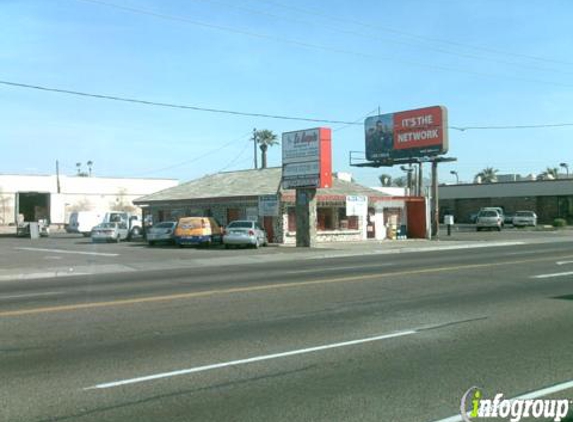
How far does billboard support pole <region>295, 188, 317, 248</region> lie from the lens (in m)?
36.2

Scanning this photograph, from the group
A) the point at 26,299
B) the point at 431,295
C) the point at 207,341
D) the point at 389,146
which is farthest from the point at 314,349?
the point at 389,146

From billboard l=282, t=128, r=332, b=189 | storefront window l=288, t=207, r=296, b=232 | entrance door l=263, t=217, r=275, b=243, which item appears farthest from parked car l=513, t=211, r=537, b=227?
billboard l=282, t=128, r=332, b=189

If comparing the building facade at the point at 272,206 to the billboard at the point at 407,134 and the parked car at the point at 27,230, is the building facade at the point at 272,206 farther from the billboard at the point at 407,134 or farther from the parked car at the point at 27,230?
the parked car at the point at 27,230

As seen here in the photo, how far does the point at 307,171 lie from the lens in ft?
120

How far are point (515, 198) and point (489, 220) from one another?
1832 cm

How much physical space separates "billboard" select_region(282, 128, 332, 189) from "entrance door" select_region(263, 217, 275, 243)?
3759 millimetres

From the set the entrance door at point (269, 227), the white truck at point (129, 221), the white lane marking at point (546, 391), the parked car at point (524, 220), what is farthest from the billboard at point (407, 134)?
the white lane marking at point (546, 391)

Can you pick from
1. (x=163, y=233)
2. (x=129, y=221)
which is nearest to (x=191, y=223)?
(x=163, y=233)

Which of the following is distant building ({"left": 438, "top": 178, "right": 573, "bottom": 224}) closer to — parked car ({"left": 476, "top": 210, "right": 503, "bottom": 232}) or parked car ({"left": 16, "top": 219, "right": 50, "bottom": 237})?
parked car ({"left": 476, "top": 210, "right": 503, "bottom": 232})

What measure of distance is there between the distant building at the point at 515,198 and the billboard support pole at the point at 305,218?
4139 centimetres

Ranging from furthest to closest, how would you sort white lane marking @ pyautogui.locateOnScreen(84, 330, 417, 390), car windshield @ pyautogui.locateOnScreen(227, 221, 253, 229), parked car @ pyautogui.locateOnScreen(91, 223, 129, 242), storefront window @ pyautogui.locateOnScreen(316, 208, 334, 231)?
1. parked car @ pyautogui.locateOnScreen(91, 223, 129, 242)
2. storefront window @ pyautogui.locateOnScreen(316, 208, 334, 231)
3. car windshield @ pyautogui.locateOnScreen(227, 221, 253, 229)
4. white lane marking @ pyautogui.locateOnScreen(84, 330, 417, 390)

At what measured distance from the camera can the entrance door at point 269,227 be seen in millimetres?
40650

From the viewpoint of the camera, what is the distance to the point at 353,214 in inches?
1628

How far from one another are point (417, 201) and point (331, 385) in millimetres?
41369
